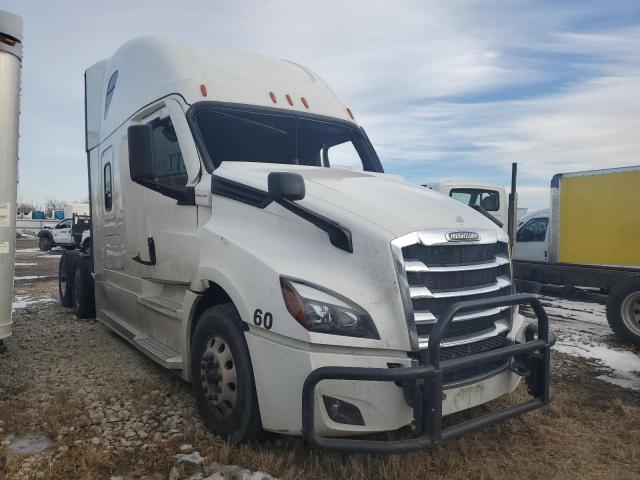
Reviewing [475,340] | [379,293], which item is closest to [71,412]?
[379,293]

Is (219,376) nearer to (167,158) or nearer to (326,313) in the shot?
(326,313)

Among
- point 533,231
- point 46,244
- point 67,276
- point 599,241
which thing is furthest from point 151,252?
point 46,244

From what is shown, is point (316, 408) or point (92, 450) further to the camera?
point (92, 450)

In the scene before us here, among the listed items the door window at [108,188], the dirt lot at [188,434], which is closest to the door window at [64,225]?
the door window at [108,188]

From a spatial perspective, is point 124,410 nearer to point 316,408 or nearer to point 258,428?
point 258,428

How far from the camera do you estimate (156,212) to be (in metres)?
4.68

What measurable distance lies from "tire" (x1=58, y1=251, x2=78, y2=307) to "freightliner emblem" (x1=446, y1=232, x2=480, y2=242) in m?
7.01

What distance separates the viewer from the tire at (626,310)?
6.94m

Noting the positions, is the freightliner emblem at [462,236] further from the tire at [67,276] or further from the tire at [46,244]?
the tire at [46,244]

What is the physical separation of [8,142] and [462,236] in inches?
144

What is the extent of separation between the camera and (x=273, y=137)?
4637mm

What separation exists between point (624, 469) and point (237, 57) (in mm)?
4476

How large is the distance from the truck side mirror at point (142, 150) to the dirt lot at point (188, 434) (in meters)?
1.87

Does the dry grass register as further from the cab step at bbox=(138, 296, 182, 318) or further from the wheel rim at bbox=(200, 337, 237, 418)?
the cab step at bbox=(138, 296, 182, 318)
